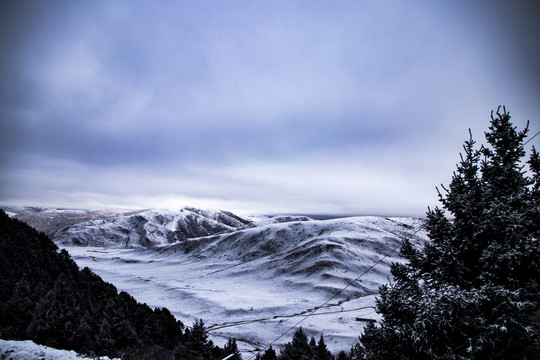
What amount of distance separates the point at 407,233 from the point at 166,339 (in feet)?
383

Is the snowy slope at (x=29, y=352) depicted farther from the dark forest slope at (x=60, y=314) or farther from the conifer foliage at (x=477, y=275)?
the conifer foliage at (x=477, y=275)

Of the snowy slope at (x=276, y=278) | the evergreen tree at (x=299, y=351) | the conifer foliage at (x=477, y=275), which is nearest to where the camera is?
the conifer foliage at (x=477, y=275)

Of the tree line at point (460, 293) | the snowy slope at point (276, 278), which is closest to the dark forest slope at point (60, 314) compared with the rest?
the tree line at point (460, 293)

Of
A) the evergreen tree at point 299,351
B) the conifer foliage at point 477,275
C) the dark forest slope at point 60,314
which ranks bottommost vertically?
the evergreen tree at point 299,351

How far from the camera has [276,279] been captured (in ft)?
251

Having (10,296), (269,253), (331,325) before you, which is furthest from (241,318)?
(269,253)

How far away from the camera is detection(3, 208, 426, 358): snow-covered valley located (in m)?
39.8

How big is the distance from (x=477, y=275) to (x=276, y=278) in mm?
72495

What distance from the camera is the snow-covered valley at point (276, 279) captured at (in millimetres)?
39844

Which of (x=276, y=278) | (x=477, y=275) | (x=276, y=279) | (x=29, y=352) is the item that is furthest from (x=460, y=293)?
(x=276, y=278)

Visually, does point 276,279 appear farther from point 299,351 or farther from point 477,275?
point 477,275

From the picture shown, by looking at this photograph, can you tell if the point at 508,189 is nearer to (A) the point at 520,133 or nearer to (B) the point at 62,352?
(A) the point at 520,133

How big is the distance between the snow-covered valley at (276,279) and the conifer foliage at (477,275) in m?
1.69

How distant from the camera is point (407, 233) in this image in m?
114
